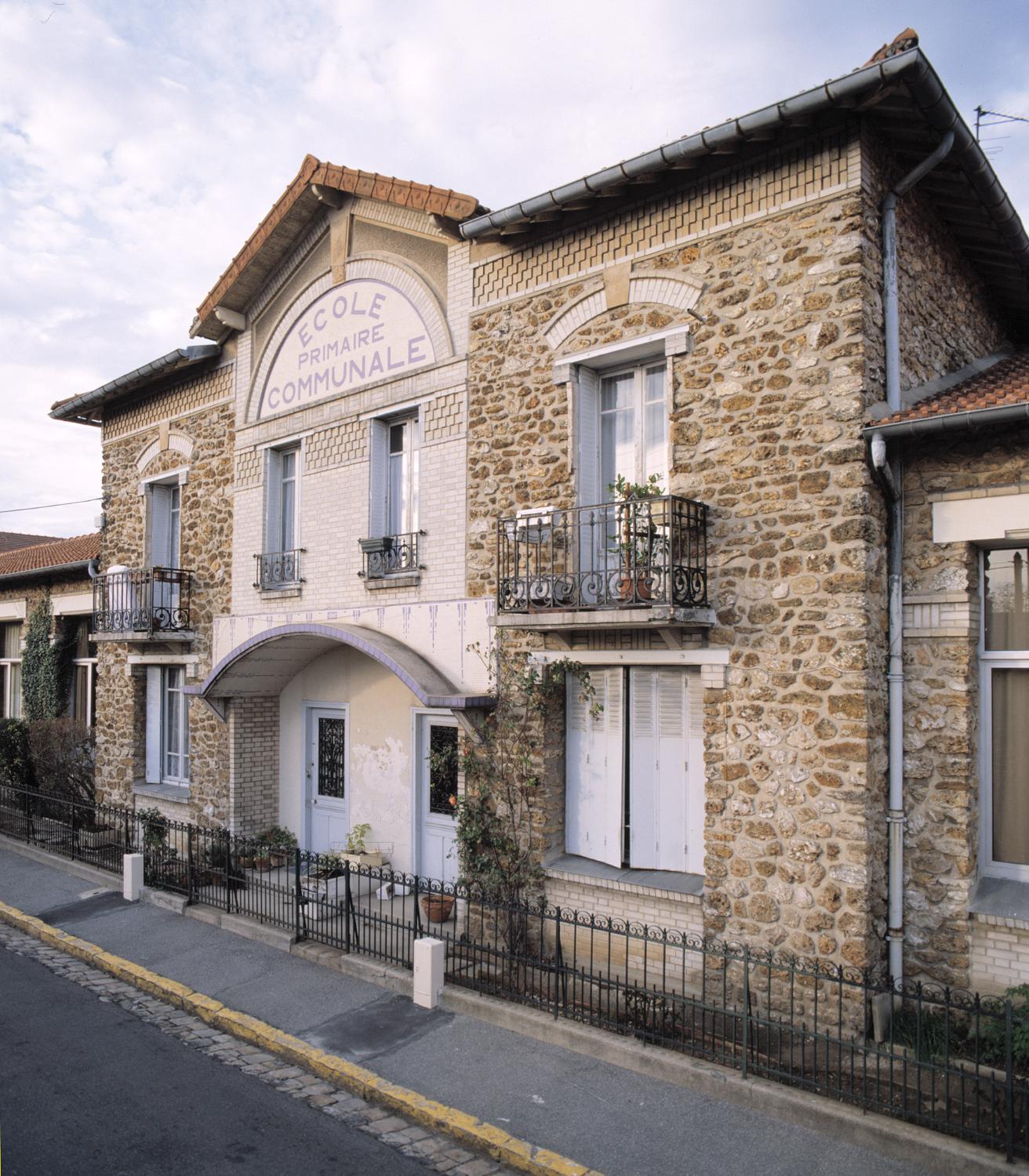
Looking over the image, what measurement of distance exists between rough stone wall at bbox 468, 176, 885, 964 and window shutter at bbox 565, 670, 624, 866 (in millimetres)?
1169

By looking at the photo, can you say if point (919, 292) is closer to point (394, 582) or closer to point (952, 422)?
point (952, 422)

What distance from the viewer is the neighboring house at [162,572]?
42.2ft

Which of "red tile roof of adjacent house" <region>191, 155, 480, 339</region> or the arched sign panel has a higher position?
"red tile roof of adjacent house" <region>191, 155, 480, 339</region>

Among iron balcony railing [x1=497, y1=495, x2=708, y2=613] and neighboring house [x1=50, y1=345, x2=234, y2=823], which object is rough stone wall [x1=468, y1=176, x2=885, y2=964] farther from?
neighboring house [x1=50, y1=345, x2=234, y2=823]

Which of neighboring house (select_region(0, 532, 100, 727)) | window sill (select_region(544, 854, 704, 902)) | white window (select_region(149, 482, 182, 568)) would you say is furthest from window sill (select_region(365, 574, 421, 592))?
neighboring house (select_region(0, 532, 100, 727))

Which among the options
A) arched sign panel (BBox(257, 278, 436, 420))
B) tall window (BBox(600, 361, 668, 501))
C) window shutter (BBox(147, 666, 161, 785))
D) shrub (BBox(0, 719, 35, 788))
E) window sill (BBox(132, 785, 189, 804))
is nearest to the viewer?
tall window (BBox(600, 361, 668, 501))

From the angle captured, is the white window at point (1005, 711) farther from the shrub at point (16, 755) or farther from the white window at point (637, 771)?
the shrub at point (16, 755)

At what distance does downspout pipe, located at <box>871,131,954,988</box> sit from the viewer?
6.96 m

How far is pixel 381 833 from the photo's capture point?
431 inches

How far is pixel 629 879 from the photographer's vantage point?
8102 millimetres

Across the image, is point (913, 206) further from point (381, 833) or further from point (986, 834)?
point (381, 833)

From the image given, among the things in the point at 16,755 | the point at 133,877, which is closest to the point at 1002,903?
the point at 133,877

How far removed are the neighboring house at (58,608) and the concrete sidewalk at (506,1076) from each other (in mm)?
8771

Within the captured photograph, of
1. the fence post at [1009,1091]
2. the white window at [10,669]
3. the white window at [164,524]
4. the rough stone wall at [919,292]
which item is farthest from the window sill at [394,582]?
the white window at [10,669]
